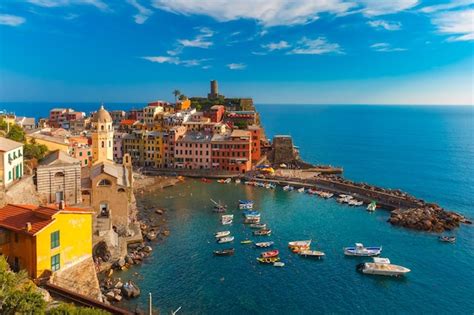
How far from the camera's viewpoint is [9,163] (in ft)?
116

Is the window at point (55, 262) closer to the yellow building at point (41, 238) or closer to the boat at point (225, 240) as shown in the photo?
the yellow building at point (41, 238)

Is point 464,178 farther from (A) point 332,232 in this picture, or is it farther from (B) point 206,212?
(B) point 206,212

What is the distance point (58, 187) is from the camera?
3956cm

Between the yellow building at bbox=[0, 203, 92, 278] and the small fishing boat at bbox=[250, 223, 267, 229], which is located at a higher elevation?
the yellow building at bbox=[0, 203, 92, 278]

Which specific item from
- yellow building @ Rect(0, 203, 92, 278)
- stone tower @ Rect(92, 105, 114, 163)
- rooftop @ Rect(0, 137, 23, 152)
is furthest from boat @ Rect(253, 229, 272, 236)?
rooftop @ Rect(0, 137, 23, 152)

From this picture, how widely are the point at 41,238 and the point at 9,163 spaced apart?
1368cm

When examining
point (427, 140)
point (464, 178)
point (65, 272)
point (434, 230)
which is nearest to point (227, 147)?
point (434, 230)

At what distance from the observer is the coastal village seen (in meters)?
26.2

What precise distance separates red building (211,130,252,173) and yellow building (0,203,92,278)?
5763 centimetres

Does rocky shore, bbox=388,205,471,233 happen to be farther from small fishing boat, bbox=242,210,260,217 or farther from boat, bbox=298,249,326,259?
small fishing boat, bbox=242,210,260,217

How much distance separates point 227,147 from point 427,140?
114 meters

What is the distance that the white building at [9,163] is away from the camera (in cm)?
3391

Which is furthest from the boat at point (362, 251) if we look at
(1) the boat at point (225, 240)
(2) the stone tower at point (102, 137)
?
Result: (2) the stone tower at point (102, 137)

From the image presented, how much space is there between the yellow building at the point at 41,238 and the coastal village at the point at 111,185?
0.23 feet
